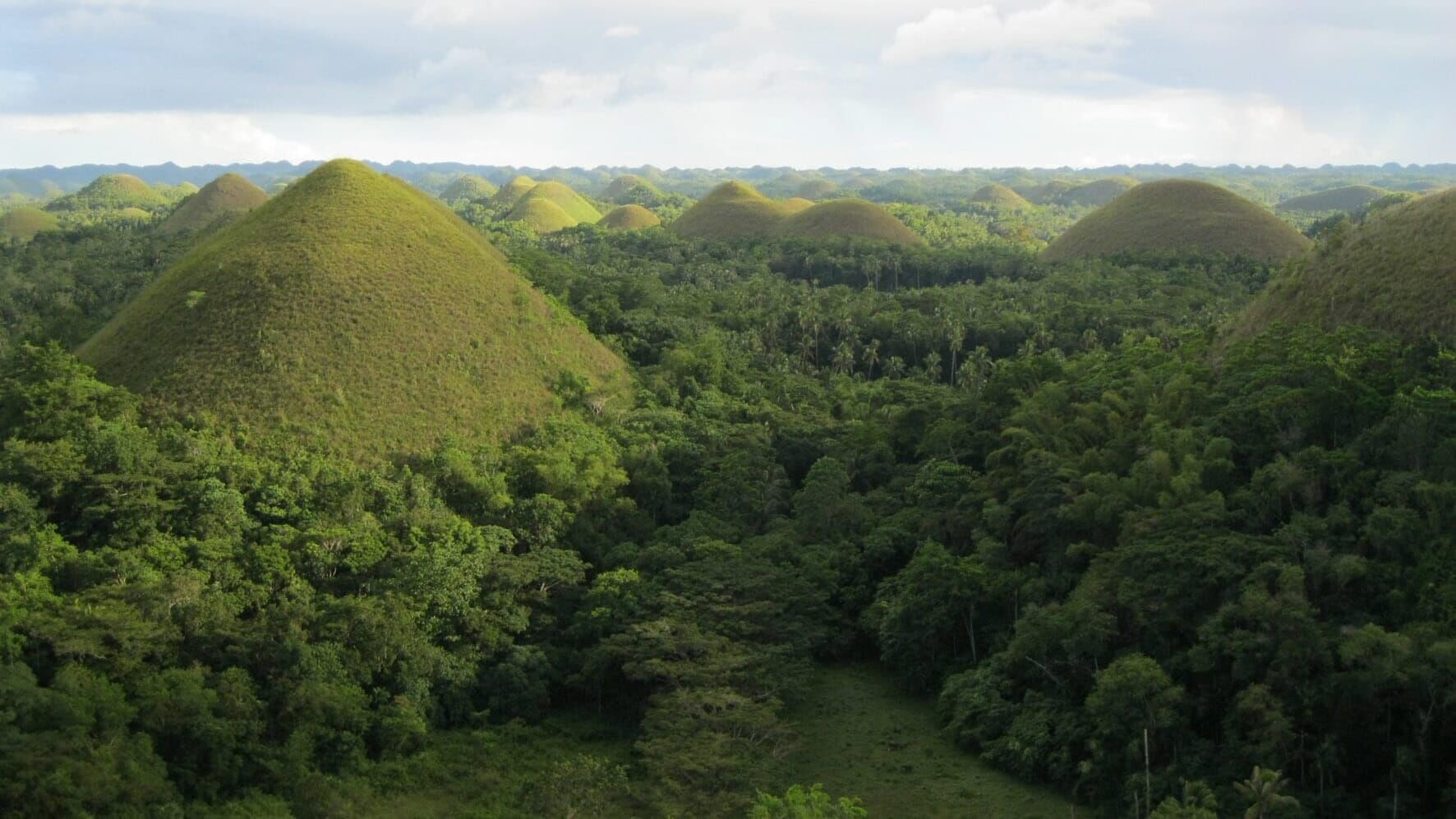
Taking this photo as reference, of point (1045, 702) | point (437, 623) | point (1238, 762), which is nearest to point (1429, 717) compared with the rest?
point (1238, 762)

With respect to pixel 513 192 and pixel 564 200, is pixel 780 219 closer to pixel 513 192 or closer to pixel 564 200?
pixel 564 200

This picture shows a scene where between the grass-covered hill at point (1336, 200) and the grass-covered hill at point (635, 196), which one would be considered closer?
the grass-covered hill at point (1336, 200)

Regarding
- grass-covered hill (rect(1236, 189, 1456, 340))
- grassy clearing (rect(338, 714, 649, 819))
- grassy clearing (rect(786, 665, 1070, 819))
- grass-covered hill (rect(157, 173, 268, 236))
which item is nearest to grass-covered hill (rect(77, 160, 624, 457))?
grassy clearing (rect(338, 714, 649, 819))

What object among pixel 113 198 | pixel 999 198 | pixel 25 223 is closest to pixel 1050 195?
pixel 999 198

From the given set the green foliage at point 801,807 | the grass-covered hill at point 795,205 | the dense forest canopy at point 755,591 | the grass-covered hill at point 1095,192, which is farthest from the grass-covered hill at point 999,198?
the green foliage at point 801,807

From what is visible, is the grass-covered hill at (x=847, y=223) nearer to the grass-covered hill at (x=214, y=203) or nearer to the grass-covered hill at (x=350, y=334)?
the grass-covered hill at (x=214, y=203)

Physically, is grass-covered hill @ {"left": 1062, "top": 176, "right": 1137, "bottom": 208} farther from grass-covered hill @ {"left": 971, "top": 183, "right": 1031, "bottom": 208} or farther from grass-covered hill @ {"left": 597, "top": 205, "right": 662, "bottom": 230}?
grass-covered hill @ {"left": 597, "top": 205, "right": 662, "bottom": 230}

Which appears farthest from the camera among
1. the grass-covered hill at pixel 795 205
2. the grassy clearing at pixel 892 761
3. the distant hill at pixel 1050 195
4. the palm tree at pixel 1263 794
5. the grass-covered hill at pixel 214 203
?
the distant hill at pixel 1050 195

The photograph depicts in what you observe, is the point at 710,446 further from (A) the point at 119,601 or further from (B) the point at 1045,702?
(A) the point at 119,601
